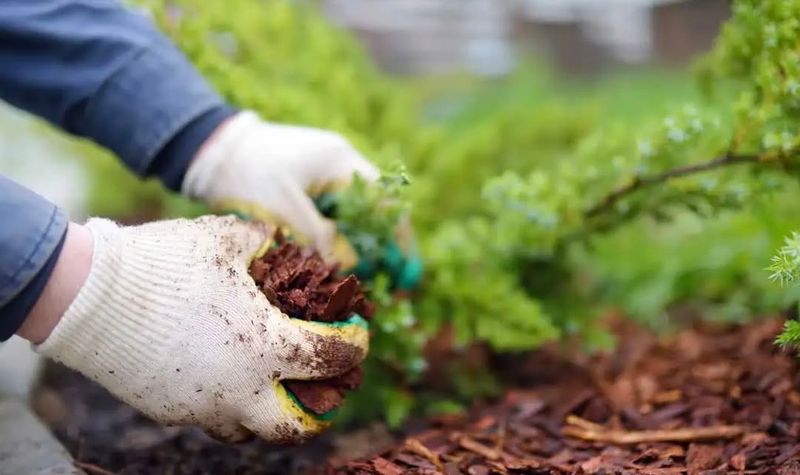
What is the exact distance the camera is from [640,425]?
62.8 inches

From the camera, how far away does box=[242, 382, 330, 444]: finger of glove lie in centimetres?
129

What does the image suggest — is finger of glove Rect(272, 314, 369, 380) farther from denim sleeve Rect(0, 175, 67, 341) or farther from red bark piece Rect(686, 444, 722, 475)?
red bark piece Rect(686, 444, 722, 475)

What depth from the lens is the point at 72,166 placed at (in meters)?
3.61

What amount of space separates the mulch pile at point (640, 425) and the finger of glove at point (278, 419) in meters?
0.16

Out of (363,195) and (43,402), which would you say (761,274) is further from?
(43,402)

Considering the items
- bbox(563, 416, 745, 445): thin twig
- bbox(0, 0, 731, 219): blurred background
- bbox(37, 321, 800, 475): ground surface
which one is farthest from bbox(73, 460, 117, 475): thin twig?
bbox(0, 0, 731, 219): blurred background

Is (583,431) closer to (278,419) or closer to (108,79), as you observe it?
(278,419)

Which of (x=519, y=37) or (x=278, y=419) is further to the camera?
(x=519, y=37)

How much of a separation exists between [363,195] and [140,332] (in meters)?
0.52

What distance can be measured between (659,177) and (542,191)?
247mm

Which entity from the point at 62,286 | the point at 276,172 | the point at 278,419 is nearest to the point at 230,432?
the point at 278,419

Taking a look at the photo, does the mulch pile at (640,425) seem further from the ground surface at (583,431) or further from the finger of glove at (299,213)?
the finger of glove at (299,213)

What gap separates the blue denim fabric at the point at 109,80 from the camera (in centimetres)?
166

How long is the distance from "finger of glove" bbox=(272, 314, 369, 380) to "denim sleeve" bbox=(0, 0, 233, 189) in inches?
23.1
